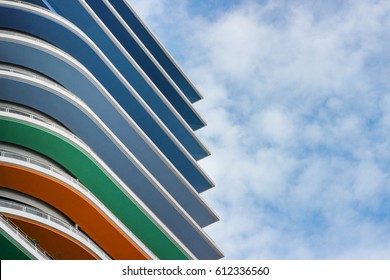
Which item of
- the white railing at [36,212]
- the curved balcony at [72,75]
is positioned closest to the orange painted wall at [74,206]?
the white railing at [36,212]

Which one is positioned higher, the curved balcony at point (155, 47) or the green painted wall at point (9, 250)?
the curved balcony at point (155, 47)

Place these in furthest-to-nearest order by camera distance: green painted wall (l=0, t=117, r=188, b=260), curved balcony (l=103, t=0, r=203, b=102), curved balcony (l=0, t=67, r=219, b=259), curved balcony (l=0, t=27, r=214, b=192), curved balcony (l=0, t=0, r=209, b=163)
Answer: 1. curved balcony (l=103, t=0, r=203, b=102)
2. curved balcony (l=0, t=0, r=209, b=163)
3. curved balcony (l=0, t=27, r=214, b=192)
4. curved balcony (l=0, t=67, r=219, b=259)
5. green painted wall (l=0, t=117, r=188, b=260)

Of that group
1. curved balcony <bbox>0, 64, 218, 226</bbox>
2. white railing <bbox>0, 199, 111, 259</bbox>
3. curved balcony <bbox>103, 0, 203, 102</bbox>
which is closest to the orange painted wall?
white railing <bbox>0, 199, 111, 259</bbox>

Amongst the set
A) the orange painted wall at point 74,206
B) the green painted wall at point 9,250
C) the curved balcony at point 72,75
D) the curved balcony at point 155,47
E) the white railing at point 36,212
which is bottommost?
the green painted wall at point 9,250

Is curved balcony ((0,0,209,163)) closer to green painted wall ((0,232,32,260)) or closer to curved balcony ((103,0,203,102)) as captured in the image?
curved balcony ((103,0,203,102))

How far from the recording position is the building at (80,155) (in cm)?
3569

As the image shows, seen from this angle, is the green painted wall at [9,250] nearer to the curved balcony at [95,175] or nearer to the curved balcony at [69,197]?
the curved balcony at [69,197]

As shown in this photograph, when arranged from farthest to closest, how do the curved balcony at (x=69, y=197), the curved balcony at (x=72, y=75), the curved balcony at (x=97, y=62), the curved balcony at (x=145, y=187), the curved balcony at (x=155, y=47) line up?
the curved balcony at (x=155, y=47) < the curved balcony at (x=97, y=62) < the curved balcony at (x=72, y=75) < the curved balcony at (x=145, y=187) < the curved balcony at (x=69, y=197)

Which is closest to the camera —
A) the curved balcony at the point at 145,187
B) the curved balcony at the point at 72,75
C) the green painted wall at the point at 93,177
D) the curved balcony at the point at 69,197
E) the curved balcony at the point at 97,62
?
the curved balcony at the point at 69,197

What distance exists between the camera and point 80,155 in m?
39.6

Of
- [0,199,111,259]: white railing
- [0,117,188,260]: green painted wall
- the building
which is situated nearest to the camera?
[0,199,111,259]: white railing

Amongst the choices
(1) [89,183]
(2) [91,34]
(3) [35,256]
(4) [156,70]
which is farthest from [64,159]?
(4) [156,70]

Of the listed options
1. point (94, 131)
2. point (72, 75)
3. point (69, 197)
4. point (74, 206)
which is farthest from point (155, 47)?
point (69, 197)

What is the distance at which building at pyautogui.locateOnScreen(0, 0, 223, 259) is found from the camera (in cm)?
3569
